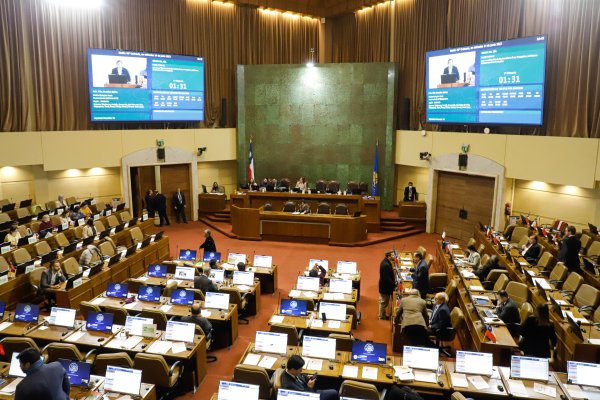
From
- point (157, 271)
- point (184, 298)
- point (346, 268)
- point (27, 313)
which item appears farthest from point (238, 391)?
point (346, 268)

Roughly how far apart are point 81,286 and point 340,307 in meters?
5.51

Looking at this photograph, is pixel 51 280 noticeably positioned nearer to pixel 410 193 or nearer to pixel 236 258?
pixel 236 258

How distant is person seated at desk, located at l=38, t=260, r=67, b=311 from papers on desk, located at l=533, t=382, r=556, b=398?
887 centimetres

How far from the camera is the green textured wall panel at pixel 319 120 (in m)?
19.8

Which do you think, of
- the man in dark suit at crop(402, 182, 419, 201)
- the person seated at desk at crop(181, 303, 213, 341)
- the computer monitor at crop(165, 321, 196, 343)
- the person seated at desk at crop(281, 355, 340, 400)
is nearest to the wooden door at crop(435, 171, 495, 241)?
the man in dark suit at crop(402, 182, 419, 201)

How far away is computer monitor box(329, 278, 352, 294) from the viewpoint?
399 inches

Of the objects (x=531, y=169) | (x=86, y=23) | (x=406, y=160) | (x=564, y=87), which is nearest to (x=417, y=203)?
(x=406, y=160)

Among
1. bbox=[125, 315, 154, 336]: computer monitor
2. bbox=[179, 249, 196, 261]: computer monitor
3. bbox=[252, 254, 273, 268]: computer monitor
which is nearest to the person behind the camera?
bbox=[125, 315, 154, 336]: computer monitor

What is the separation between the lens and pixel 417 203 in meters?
18.6

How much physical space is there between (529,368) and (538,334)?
1112 millimetres

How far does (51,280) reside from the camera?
10.3m

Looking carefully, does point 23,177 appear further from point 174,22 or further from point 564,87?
point 564,87

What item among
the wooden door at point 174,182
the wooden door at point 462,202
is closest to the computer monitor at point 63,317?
the wooden door at point 174,182

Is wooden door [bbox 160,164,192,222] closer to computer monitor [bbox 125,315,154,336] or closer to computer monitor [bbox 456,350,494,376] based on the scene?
computer monitor [bbox 125,315,154,336]
